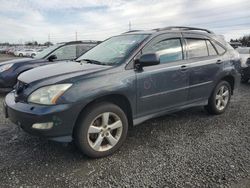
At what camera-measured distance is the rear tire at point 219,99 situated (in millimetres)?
4684

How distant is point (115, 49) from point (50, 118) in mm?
1661

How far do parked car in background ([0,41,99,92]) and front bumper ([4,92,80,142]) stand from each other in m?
3.90

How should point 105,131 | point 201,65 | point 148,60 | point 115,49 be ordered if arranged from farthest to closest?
point 201,65 → point 115,49 → point 148,60 → point 105,131

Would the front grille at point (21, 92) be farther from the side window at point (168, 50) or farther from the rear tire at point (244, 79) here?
the rear tire at point (244, 79)

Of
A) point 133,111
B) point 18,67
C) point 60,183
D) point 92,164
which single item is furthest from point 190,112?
point 18,67

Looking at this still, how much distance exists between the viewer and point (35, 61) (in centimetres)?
675

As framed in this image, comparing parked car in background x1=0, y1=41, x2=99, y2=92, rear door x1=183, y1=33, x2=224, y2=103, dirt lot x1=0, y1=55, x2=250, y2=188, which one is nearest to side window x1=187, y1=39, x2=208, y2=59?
rear door x1=183, y1=33, x2=224, y2=103

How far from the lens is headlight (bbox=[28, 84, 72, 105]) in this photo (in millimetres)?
2762

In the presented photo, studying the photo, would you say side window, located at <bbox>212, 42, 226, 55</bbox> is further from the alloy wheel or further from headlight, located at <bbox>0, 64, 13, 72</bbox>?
headlight, located at <bbox>0, 64, 13, 72</bbox>

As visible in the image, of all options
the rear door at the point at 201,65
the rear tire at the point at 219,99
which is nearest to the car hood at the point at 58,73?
the rear door at the point at 201,65

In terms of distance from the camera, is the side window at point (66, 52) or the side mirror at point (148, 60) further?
the side window at point (66, 52)

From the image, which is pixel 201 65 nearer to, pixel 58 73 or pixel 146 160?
pixel 146 160

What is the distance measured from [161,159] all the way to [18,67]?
502cm

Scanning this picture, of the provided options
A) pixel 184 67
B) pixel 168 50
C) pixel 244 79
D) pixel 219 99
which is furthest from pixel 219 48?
pixel 244 79
